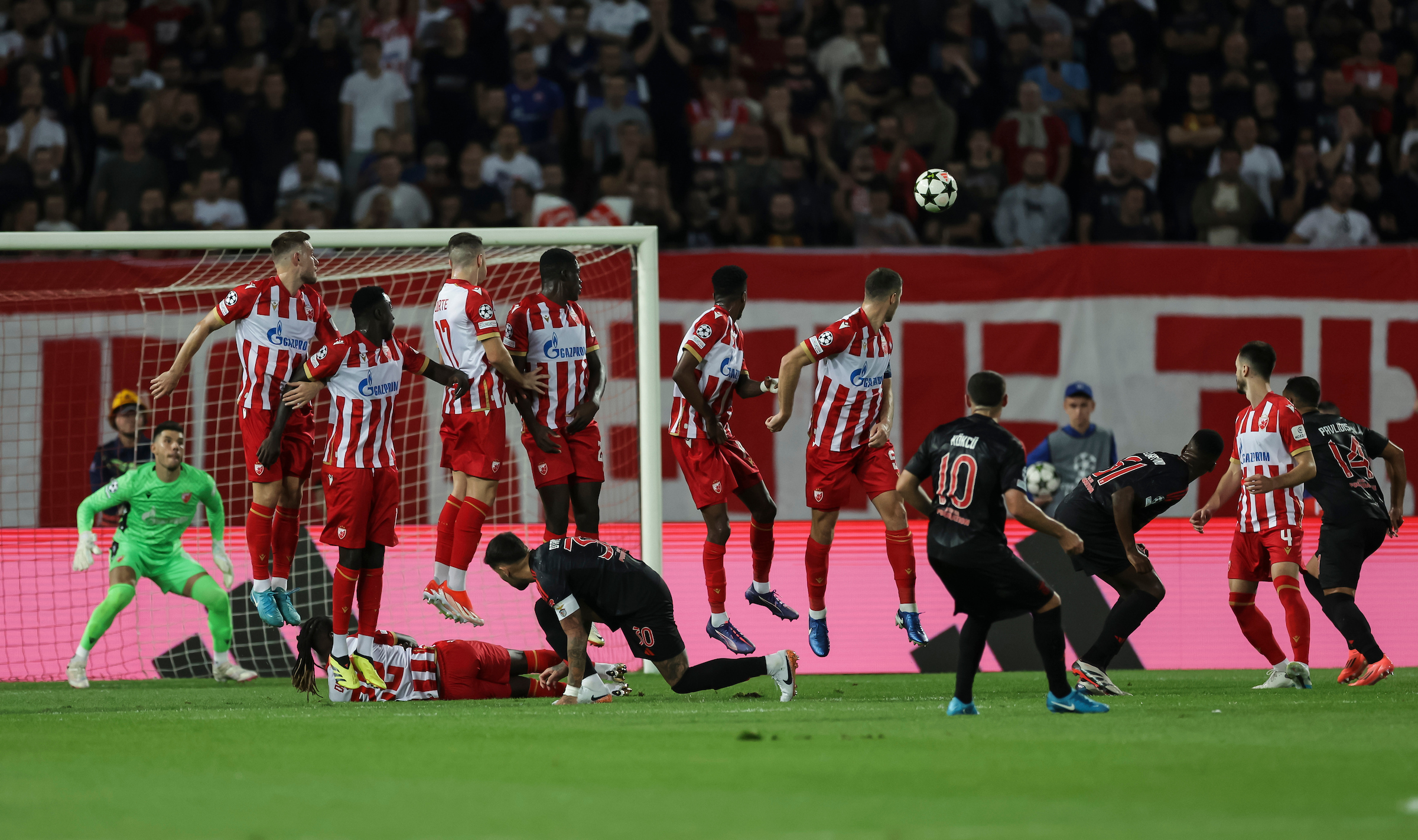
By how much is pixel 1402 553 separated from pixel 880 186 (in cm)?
574

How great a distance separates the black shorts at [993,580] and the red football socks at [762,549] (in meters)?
2.80

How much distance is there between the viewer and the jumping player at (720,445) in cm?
949

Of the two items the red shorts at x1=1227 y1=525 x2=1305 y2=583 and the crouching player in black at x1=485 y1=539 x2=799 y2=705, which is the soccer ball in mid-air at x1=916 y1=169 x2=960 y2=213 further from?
the crouching player in black at x1=485 y1=539 x2=799 y2=705

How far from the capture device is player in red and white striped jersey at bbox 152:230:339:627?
9.45 meters

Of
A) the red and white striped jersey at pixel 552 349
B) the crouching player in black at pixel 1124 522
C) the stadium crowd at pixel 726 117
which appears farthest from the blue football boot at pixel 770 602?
the stadium crowd at pixel 726 117

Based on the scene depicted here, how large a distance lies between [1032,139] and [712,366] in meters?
7.10

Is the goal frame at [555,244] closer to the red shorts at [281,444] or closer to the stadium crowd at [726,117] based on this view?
the red shorts at [281,444]

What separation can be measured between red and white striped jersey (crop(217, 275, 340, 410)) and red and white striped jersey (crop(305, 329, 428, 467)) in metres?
0.33

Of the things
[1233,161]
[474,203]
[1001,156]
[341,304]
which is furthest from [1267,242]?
[341,304]

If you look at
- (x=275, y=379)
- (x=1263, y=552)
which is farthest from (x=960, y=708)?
(x=275, y=379)

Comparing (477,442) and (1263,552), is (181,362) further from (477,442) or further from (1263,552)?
(1263,552)

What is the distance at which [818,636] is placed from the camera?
985 centimetres

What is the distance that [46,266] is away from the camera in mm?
12547

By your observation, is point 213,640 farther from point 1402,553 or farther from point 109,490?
point 1402,553
